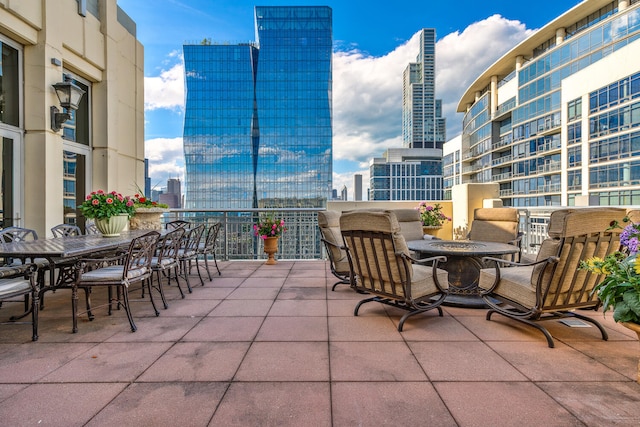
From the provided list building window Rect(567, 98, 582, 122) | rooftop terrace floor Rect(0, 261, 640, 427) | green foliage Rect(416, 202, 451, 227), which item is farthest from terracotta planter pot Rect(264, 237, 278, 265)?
building window Rect(567, 98, 582, 122)

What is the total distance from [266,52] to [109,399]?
5765 cm

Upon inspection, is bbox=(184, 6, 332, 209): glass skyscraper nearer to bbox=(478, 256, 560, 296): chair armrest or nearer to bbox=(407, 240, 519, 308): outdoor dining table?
bbox=(407, 240, 519, 308): outdoor dining table

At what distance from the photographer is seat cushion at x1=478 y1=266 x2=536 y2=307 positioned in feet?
7.97

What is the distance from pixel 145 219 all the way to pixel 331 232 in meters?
3.51

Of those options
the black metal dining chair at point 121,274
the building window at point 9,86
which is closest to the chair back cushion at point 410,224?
the black metal dining chair at point 121,274

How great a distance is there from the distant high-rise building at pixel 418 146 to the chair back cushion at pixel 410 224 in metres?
70.1

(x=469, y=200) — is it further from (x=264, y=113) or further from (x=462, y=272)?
(x=264, y=113)

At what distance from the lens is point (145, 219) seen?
538 cm

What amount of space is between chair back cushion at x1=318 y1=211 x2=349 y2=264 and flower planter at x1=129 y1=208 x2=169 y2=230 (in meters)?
3.23

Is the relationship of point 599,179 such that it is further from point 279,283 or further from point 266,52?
point 266,52

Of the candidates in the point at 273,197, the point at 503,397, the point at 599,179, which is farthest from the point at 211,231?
the point at 273,197

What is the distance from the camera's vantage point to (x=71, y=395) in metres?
1.67

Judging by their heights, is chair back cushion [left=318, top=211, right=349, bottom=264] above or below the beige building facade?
below

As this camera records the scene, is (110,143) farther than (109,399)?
Yes
